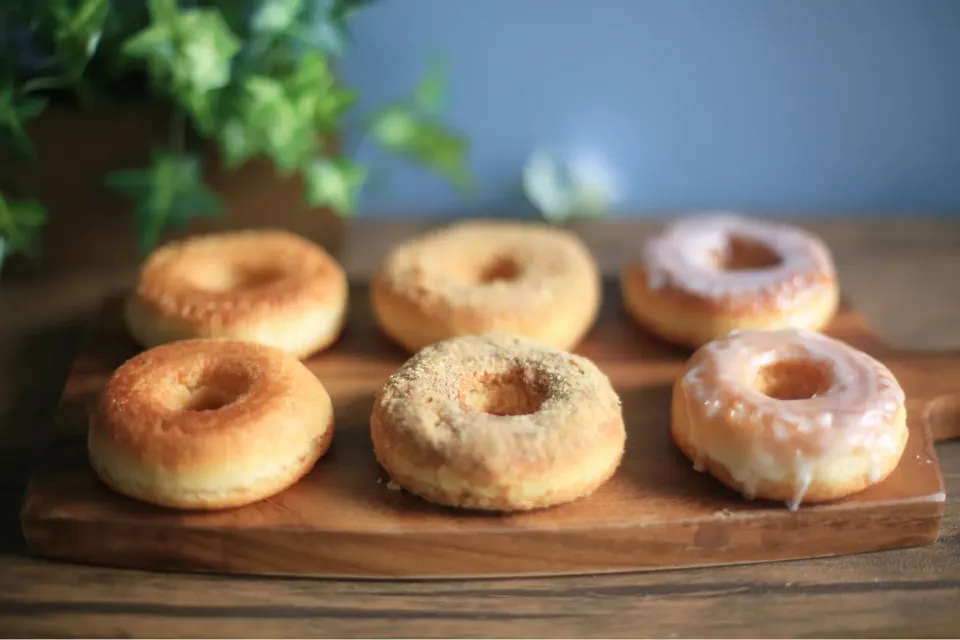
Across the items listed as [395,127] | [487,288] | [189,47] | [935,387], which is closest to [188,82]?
[189,47]

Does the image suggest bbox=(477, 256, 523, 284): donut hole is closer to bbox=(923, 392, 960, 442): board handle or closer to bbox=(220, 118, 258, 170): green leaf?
bbox=(220, 118, 258, 170): green leaf

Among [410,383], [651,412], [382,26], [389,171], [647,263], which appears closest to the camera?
[410,383]

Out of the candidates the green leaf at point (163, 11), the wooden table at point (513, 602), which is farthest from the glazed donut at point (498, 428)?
the green leaf at point (163, 11)

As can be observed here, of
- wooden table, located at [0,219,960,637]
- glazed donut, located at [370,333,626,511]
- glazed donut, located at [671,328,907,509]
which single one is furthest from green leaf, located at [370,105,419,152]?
wooden table, located at [0,219,960,637]

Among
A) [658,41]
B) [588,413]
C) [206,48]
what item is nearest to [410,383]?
[588,413]

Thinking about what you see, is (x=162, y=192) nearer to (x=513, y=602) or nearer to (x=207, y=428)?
(x=207, y=428)

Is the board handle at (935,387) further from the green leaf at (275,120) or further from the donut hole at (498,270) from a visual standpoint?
the green leaf at (275,120)

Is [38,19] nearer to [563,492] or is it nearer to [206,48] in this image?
[206,48]
